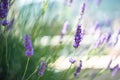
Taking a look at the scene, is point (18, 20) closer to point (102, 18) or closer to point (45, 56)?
point (45, 56)

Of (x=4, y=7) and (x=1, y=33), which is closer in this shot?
(x=4, y=7)

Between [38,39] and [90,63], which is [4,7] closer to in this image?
[38,39]

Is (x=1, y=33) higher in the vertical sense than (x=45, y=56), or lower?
higher

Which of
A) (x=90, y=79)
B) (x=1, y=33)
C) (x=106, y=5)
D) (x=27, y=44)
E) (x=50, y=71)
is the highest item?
(x=106, y=5)

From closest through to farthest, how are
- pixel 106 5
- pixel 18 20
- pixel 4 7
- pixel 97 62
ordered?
pixel 4 7, pixel 18 20, pixel 97 62, pixel 106 5

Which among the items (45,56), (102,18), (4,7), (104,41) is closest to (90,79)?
(104,41)

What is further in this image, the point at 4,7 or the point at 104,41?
the point at 104,41

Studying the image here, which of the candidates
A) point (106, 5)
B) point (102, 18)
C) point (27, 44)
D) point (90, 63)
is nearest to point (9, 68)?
point (27, 44)

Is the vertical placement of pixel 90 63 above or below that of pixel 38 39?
below

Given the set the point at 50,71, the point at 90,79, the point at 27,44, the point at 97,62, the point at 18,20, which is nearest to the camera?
the point at 27,44
